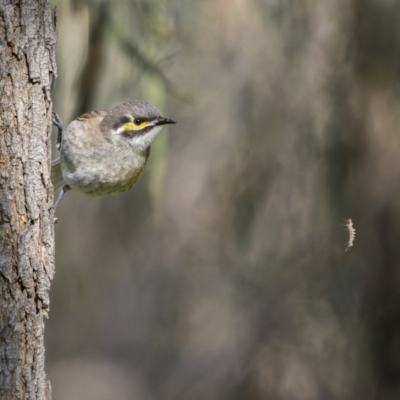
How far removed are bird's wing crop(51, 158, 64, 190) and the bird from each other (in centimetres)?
3

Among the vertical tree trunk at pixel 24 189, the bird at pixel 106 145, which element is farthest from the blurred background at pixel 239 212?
the vertical tree trunk at pixel 24 189

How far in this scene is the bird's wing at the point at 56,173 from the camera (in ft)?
14.3

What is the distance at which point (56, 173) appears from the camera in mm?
4430

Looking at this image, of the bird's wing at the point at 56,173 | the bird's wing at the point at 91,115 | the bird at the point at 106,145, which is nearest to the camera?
the bird at the point at 106,145

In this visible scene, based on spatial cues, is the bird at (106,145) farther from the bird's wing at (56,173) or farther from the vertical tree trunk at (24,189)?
the vertical tree trunk at (24,189)

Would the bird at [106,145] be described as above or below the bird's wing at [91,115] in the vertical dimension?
below

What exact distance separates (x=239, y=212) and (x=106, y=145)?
2.63 meters

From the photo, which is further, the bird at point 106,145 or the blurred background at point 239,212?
the blurred background at point 239,212

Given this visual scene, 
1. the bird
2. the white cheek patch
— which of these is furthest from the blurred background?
the white cheek patch

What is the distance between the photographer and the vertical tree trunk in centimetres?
283

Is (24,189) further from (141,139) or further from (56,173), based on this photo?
(56,173)

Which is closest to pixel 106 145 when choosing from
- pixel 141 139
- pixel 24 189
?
pixel 141 139

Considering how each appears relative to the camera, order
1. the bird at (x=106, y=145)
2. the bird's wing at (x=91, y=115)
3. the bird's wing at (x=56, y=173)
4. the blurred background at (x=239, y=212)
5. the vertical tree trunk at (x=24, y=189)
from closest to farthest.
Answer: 1. the vertical tree trunk at (x=24, y=189)
2. the bird at (x=106, y=145)
3. the bird's wing at (x=91, y=115)
4. the bird's wing at (x=56, y=173)
5. the blurred background at (x=239, y=212)

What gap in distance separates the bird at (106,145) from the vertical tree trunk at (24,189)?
1141mm
